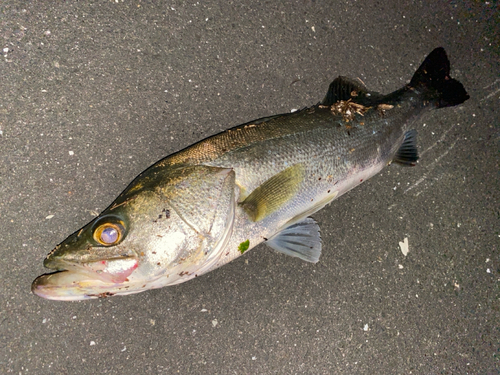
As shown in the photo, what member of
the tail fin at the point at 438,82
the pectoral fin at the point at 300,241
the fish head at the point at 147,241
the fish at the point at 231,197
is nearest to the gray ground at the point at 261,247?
the tail fin at the point at 438,82

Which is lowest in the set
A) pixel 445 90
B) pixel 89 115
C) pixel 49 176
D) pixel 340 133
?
pixel 445 90

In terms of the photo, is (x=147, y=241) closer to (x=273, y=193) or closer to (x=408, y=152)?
(x=273, y=193)

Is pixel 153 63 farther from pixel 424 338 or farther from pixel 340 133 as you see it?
pixel 424 338

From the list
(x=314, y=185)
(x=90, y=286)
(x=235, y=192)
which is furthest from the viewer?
(x=314, y=185)

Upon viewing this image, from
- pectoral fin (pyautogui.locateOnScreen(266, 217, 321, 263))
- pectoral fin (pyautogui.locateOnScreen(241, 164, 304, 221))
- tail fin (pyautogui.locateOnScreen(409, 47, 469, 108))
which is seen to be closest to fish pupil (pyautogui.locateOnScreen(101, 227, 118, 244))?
pectoral fin (pyautogui.locateOnScreen(241, 164, 304, 221))

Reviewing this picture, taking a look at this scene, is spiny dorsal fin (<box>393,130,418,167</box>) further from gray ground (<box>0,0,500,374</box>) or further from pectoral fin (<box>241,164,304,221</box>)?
pectoral fin (<box>241,164,304,221</box>)

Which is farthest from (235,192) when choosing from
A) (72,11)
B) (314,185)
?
(72,11)
